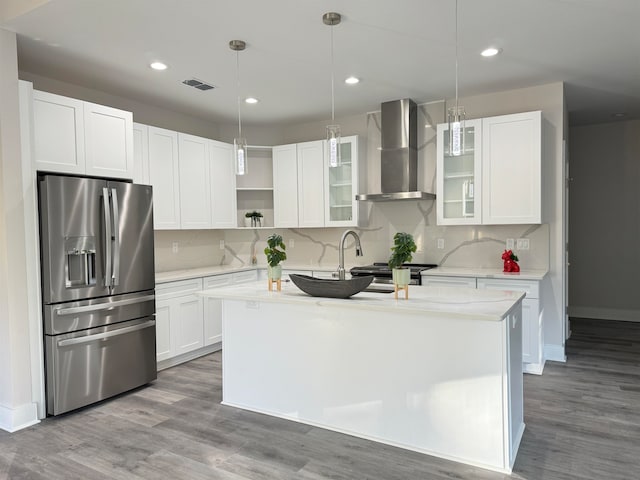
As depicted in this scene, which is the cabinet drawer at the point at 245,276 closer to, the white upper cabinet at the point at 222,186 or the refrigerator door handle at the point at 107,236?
the white upper cabinet at the point at 222,186

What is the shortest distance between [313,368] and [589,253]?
5188 millimetres

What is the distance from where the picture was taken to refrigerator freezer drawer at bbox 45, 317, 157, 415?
125 inches

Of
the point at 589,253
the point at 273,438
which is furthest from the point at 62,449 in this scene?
the point at 589,253

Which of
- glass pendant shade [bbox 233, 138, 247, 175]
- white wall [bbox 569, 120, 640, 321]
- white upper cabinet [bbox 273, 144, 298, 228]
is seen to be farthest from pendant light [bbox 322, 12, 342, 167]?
white wall [bbox 569, 120, 640, 321]

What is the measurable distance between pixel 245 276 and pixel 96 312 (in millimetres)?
2075

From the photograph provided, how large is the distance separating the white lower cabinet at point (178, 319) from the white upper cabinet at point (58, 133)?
1.38 metres

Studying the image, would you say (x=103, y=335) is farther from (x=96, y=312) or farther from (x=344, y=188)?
(x=344, y=188)

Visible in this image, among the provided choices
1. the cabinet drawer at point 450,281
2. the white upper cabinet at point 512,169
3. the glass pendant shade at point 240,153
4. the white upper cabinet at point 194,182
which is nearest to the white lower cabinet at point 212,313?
the white upper cabinet at point 194,182

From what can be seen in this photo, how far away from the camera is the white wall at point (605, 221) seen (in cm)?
607

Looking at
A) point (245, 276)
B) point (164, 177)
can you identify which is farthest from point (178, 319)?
point (164, 177)

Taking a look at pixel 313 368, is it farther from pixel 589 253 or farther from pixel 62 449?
pixel 589 253

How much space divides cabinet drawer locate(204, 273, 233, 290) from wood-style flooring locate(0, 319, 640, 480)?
4.09 ft

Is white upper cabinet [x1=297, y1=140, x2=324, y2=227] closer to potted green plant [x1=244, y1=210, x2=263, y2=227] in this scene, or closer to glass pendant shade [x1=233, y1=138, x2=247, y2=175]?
potted green plant [x1=244, y1=210, x2=263, y2=227]

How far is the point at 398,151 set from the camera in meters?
4.83
